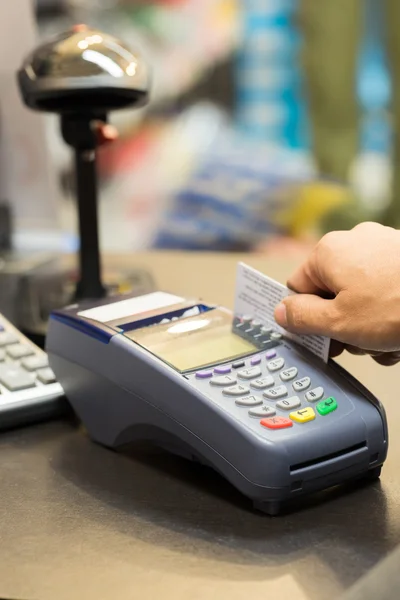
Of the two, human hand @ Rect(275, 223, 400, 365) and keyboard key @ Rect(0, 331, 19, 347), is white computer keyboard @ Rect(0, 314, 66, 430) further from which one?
human hand @ Rect(275, 223, 400, 365)

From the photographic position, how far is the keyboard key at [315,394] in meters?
0.45

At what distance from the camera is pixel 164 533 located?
418 millimetres

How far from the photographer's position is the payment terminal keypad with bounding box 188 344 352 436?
1.41 feet

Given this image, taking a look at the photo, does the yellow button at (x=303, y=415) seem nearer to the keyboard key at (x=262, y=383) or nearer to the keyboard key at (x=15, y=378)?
the keyboard key at (x=262, y=383)

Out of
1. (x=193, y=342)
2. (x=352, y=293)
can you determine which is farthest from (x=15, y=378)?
(x=352, y=293)

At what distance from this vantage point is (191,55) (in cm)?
203

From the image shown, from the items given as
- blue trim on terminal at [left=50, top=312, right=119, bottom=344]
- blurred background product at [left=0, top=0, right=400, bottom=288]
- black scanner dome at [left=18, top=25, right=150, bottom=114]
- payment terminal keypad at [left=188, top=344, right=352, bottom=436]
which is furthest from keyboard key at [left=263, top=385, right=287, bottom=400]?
blurred background product at [left=0, top=0, right=400, bottom=288]

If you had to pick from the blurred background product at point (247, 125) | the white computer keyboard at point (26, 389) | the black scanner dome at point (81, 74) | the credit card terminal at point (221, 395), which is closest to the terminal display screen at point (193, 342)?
the credit card terminal at point (221, 395)

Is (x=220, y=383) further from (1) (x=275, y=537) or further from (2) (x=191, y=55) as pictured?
(2) (x=191, y=55)

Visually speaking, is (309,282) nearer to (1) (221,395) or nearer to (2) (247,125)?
(1) (221,395)

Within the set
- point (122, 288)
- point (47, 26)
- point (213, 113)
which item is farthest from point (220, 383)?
point (47, 26)

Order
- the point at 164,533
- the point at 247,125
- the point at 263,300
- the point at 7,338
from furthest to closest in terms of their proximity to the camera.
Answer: the point at 247,125
the point at 7,338
the point at 263,300
the point at 164,533

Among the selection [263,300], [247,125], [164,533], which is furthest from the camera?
[247,125]

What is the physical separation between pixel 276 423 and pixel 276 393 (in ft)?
0.09
